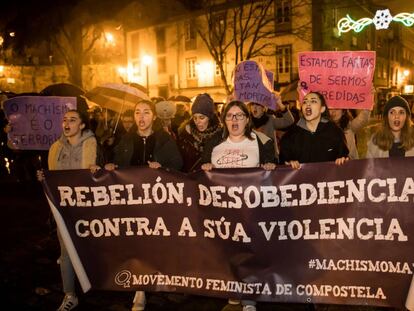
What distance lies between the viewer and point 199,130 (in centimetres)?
506

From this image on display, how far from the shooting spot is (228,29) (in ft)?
100

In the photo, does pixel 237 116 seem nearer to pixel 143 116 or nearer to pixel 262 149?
pixel 262 149

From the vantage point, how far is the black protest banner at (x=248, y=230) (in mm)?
3547

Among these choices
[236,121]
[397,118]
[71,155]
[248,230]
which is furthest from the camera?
[71,155]

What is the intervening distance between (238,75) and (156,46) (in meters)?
32.1

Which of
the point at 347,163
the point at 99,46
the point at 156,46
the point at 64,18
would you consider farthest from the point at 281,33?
the point at 347,163

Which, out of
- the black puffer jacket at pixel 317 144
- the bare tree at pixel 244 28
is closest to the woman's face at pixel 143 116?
the black puffer jacket at pixel 317 144

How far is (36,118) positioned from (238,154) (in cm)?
268

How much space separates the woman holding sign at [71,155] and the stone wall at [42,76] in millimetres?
35554

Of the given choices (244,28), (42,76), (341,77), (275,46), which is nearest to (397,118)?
(341,77)

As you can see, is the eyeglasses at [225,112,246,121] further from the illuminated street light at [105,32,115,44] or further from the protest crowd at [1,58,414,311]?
the illuminated street light at [105,32,115,44]

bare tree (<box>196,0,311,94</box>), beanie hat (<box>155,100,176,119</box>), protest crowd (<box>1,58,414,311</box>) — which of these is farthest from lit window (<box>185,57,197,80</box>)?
protest crowd (<box>1,58,414,311</box>)

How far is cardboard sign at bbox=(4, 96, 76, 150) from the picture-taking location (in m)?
5.23

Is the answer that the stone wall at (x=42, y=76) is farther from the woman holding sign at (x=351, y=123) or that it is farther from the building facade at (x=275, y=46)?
the woman holding sign at (x=351, y=123)
